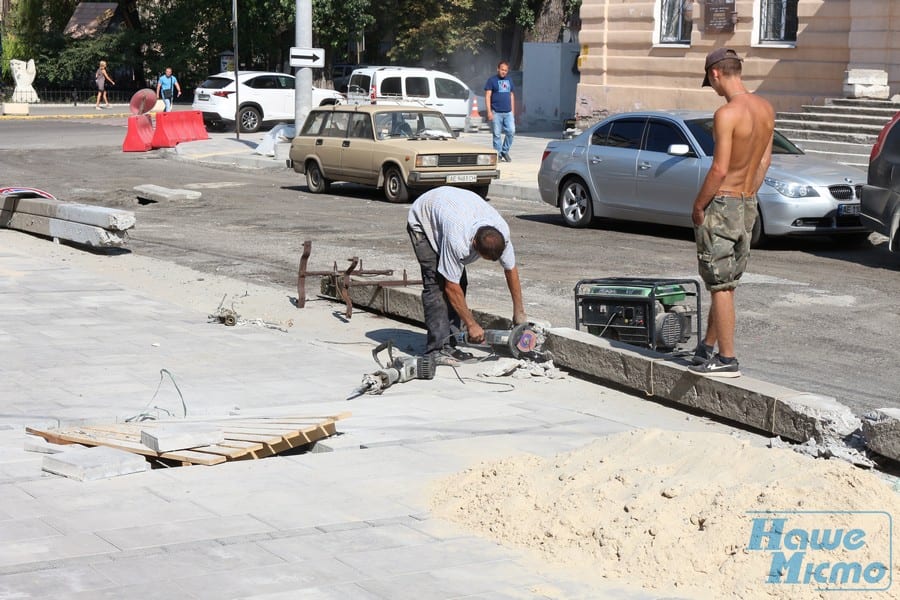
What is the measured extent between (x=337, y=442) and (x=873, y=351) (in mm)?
4540

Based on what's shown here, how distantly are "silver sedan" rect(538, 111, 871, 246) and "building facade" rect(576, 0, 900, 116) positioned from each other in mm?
7686

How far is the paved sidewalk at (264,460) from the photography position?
16.1ft

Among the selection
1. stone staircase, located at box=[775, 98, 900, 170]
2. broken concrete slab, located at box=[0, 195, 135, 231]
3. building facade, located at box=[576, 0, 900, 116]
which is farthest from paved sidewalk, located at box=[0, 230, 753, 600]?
building facade, located at box=[576, 0, 900, 116]

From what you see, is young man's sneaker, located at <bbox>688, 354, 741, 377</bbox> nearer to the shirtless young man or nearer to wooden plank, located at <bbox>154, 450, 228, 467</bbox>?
the shirtless young man

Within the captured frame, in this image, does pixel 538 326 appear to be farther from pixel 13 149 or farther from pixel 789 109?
pixel 13 149

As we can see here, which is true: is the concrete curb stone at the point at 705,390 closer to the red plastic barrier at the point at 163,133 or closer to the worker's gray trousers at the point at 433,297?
the worker's gray trousers at the point at 433,297

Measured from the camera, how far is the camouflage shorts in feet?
24.7

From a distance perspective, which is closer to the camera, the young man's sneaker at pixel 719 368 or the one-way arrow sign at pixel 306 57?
the young man's sneaker at pixel 719 368

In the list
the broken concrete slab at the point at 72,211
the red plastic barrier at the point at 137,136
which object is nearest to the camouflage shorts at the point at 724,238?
the broken concrete slab at the point at 72,211

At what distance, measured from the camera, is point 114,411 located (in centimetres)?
770

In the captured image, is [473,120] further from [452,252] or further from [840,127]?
[452,252]

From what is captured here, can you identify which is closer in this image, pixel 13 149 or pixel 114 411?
pixel 114 411

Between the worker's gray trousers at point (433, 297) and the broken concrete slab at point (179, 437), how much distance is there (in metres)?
2.35

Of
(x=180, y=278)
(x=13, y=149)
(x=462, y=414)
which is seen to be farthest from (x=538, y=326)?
(x=13, y=149)
